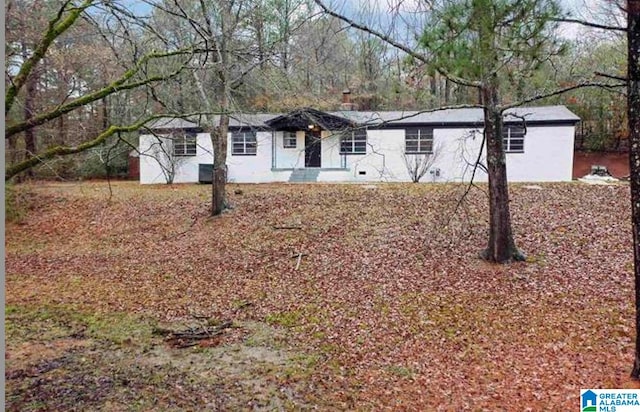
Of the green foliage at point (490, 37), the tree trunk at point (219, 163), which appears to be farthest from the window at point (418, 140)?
the green foliage at point (490, 37)

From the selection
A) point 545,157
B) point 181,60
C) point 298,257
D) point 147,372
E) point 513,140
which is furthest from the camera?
point 513,140

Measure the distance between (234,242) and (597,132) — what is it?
20.7 m

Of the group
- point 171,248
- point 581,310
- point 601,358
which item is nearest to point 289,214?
point 171,248

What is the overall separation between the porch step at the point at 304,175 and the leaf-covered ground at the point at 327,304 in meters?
4.98

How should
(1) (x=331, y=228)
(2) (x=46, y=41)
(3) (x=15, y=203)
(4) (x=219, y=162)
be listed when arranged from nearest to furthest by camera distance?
(2) (x=46, y=41) < (1) (x=331, y=228) < (4) (x=219, y=162) < (3) (x=15, y=203)

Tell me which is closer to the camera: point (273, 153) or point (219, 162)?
point (219, 162)

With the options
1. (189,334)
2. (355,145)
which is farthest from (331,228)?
(355,145)

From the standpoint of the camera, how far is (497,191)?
26.1ft

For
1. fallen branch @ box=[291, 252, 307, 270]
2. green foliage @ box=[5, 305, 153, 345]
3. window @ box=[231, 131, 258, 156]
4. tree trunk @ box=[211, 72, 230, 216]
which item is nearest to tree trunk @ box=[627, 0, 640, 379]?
green foliage @ box=[5, 305, 153, 345]

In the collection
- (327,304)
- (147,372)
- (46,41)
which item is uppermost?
(46,41)

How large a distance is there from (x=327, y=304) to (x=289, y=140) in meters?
13.1

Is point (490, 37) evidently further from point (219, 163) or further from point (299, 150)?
point (299, 150)

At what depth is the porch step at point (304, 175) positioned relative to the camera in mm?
18425

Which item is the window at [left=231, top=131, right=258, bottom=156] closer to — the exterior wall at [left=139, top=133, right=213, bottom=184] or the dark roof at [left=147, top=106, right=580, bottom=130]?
the dark roof at [left=147, top=106, right=580, bottom=130]
